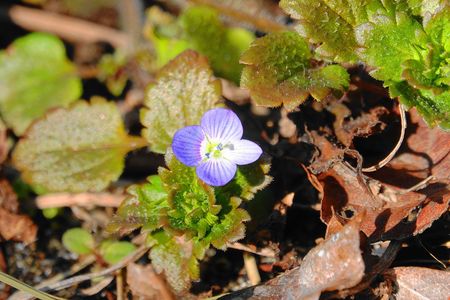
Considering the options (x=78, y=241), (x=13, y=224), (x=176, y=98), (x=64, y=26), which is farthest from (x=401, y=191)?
(x=64, y=26)

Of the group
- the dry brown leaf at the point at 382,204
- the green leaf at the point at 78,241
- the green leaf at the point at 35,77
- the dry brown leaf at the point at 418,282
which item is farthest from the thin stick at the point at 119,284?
the green leaf at the point at 35,77

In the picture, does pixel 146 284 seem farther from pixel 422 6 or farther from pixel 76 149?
pixel 422 6

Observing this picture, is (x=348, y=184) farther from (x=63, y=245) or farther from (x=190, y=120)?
(x=63, y=245)

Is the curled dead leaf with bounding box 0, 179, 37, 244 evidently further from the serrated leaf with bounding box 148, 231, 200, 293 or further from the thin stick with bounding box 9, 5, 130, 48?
the thin stick with bounding box 9, 5, 130, 48

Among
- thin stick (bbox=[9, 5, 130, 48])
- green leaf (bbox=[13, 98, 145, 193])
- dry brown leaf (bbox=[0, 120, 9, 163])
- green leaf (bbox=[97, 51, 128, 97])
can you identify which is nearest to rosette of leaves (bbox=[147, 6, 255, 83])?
green leaf (bbox=[97, 51, 128, 97])

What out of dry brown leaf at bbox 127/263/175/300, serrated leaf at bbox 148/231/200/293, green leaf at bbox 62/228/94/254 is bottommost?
green leaf at bbox 62/228/94/254

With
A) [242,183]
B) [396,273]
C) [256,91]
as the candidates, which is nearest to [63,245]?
[242,183]

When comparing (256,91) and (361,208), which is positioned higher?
(256,91)
